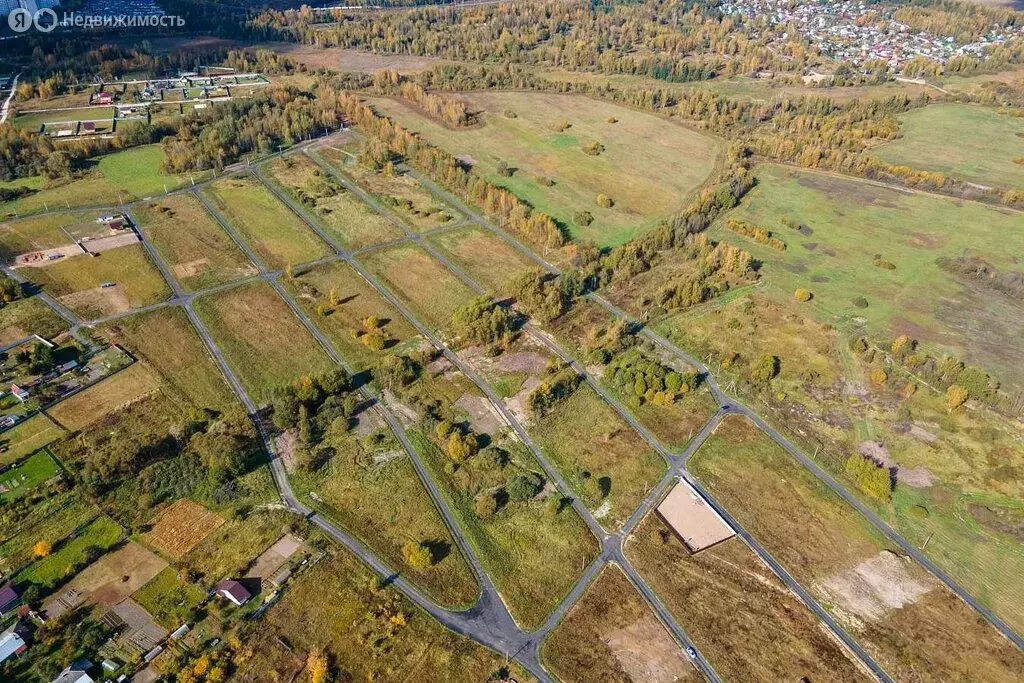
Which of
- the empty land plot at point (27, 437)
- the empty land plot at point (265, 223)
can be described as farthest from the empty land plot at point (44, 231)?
the empty land plot at point (27, 437)

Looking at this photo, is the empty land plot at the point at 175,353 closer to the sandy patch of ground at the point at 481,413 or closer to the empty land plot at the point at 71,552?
the empty land plot at the point at 71,552

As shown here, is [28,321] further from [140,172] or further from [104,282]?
[140,172]

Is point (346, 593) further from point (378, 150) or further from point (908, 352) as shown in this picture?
point (378, 150)

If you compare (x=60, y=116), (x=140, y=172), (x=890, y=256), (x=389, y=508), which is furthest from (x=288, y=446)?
(x=60, y=116)

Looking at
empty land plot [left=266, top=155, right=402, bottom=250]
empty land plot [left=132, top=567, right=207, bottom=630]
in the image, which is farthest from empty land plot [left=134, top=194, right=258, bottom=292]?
empty land plot [left=132, top=567, right=207, bottom=630]

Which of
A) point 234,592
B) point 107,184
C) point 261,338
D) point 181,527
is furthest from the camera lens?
point 107,184

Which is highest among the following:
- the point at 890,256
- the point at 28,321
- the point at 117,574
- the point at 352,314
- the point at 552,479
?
the point at 890,256

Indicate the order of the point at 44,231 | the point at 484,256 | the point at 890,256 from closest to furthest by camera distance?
the point at 44,231 < the point at 484,256 < the point at 890,256

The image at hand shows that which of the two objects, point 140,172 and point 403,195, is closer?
point 403,195
